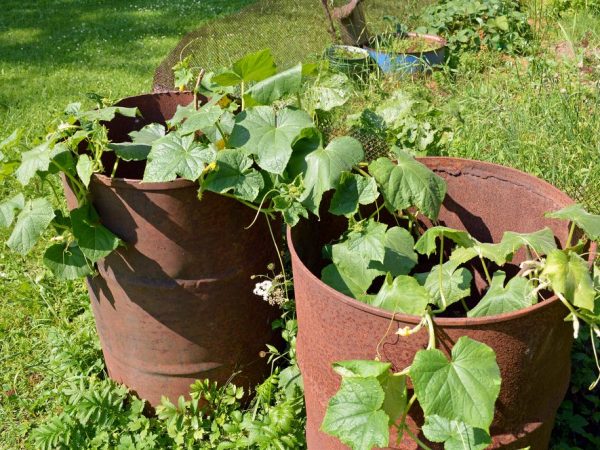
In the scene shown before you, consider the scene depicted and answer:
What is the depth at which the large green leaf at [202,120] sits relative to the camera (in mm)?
1859

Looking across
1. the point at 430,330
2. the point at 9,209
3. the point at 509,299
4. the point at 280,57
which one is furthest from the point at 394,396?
the point at 280,57

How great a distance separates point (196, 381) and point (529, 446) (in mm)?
1191

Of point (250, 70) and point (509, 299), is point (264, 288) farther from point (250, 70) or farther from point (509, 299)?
point (509, 299)

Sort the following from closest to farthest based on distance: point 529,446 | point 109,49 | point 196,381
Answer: point 529,446, point 196,381, point 109,49

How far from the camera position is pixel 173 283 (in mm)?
2127

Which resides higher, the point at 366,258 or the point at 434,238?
the point at 434,238

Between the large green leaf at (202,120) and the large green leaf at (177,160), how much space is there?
0.04m

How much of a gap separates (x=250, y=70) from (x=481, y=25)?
3.87 metres

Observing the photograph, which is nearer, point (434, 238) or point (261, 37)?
point (434, 238)

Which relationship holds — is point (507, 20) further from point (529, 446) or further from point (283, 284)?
point (529, 446)

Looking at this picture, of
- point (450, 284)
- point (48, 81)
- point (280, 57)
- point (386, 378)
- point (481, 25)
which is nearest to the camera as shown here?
point (386, 378)

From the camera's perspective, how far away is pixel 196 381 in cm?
238

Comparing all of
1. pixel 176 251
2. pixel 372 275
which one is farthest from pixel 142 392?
pixel 372 275

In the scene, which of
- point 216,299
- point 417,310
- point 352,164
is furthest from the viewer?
point 216,299
